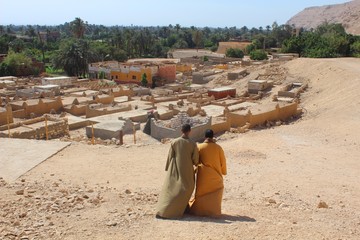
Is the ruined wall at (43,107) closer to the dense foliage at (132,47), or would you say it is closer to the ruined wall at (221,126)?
the ruined wall at (221,126)

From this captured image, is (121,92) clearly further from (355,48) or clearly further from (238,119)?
(355,48)

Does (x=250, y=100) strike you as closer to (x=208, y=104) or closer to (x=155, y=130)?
(x=208, y=104)

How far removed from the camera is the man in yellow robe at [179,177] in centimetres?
629

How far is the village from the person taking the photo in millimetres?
19359

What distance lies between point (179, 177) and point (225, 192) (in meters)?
3.41

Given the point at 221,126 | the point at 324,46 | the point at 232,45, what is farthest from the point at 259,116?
the point at 232,45

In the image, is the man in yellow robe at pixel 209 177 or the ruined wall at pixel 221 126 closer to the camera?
the man in yellow robe at pixel 209 177

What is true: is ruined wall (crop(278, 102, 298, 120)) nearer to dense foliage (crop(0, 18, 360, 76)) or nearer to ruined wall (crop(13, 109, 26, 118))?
ruined wall (crop(13, 109, 26, 118))

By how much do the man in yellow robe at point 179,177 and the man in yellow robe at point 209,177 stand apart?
195 mm

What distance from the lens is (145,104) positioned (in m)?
29.1

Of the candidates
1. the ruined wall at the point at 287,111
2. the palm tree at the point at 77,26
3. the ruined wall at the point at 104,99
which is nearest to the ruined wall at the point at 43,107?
the ruined wall at the point at 104,99

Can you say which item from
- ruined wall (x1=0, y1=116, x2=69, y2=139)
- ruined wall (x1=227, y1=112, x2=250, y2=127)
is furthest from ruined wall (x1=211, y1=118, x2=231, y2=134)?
ruined wall (x1=0, y1=116, x2=69, y2=139)

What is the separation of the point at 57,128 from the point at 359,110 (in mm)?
15263

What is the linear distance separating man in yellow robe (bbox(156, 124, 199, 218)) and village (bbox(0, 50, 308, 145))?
32.0ft
